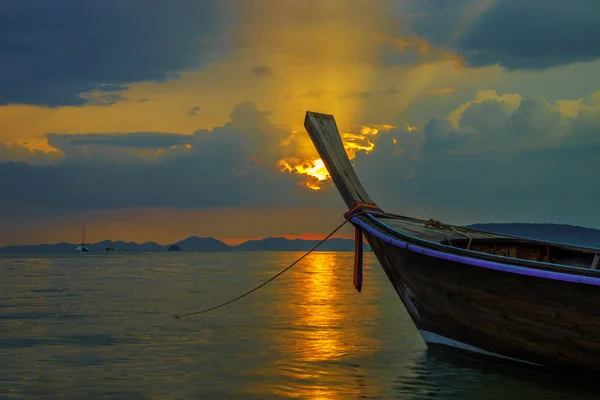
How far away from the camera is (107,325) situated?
840 inches

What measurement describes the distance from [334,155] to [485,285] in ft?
16.7

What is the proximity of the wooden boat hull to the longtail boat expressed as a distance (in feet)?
0.05

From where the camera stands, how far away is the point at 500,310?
10.5 metres

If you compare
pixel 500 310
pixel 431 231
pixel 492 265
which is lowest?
pixel 500 310

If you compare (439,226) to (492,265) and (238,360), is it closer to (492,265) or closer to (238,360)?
(492,265)

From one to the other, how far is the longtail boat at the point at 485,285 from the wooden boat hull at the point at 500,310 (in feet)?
0.05

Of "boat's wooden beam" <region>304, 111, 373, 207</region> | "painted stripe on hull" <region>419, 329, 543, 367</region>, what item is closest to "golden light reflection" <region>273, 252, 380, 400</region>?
"painted stripe on hull" <region>419, 329, 543, 367</region>

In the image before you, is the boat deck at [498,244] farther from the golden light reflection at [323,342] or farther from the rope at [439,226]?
the golden light reflection at [323,342]

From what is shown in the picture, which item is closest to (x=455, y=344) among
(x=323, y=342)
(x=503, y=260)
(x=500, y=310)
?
(x=500, y=310)

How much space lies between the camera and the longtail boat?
9.62 meters

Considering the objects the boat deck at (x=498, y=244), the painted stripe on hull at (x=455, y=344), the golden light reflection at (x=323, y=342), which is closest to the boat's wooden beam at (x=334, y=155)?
the boat deck at (x=498, y=244)

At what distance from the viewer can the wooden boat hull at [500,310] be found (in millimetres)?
9609

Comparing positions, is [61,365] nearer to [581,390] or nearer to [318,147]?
[318,147]

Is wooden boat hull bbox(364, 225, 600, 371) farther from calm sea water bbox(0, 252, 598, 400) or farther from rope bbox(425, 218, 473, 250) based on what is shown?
rope bbox(425, 218, 473, 250)
